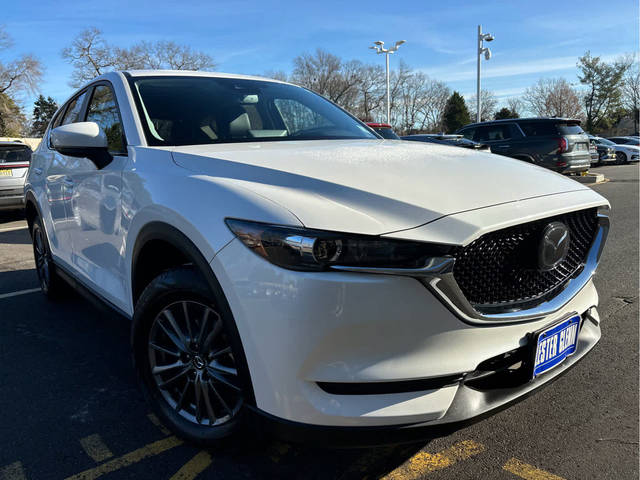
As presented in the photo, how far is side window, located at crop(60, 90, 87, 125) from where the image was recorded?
368cm

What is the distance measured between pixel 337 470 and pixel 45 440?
1.35m

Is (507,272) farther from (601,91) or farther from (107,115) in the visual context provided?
(601,91)

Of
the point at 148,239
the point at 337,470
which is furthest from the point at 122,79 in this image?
the point at 337,470

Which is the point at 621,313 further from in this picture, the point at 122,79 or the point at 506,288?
the point at 122,79

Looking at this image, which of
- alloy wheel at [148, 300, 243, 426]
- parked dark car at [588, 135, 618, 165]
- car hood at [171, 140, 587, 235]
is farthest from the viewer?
parked dark car at [588, 135, 618, 165]

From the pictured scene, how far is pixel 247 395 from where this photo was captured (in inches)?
68.6

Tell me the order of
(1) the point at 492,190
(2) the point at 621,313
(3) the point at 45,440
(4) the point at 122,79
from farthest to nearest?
1. (2) the point at 621,313
2. (4) the point at 122,79
3. (3) the point at 45,440
4. (1) the point at 492,190

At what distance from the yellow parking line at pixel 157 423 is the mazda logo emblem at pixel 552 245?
181 centimetres

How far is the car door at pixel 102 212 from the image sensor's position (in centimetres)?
256

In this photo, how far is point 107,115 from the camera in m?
3.04

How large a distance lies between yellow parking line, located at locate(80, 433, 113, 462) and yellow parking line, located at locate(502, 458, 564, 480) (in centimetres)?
170

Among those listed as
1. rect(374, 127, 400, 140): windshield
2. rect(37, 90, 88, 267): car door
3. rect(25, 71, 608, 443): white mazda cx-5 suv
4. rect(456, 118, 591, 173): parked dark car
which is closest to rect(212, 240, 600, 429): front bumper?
rect(25, 71, 608, 443): white mazda cx-5 suv

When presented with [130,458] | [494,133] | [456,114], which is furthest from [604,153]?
[456,114]

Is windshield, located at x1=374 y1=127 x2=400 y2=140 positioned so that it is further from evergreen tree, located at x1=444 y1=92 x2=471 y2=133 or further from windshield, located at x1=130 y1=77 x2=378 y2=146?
evergreen tree, located at x1=444 y1=92 x2=471 y2=133
